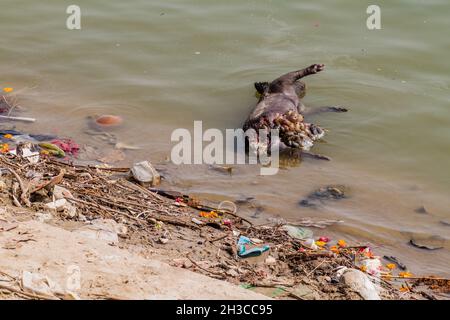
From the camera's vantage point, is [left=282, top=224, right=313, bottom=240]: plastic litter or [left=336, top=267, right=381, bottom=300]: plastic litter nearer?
[left=336, top=267, right=381, bottom=300]: plastic litter

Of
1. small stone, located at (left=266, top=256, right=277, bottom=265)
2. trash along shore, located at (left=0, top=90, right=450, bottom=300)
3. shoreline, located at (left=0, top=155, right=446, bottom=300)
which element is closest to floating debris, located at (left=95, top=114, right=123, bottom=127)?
trash along shore, located at (left=0, top=90, right=450, bottom=300)

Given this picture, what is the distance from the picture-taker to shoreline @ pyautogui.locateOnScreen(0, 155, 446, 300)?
4.08m

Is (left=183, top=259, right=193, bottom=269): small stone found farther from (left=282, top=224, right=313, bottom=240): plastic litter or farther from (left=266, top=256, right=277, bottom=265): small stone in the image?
(left=282, top=224, right=313, bottom=240): plastic litter

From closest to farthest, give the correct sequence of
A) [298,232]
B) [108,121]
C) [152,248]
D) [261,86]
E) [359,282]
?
1. [359,282]
2. [152,248]
3. [298,232]
4. [108,121]
5. [261,86]

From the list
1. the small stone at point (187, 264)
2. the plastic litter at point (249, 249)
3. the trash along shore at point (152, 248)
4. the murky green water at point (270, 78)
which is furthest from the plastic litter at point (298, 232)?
the small stone at point (187, 264)

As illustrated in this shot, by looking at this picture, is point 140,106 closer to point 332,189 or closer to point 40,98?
point 40,98

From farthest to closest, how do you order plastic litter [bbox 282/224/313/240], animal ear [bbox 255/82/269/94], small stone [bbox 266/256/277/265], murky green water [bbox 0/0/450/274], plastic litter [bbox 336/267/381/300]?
animal ear [bbox 255/82/269/94] < murky green water [bbox 0/0/450/274] < plastic litter [bbox 282/224/313/240] < small stone [bbox 266/256/277/265] < plastic litter [bbox 336/267/381/300]

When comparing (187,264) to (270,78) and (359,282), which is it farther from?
(270,78)

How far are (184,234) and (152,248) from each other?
0.39 metres

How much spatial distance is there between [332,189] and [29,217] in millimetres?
2815

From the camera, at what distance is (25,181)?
16.0 ft

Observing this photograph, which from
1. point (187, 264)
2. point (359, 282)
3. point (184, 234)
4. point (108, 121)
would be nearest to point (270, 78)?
point (108, 121)

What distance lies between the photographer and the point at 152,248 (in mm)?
4387
